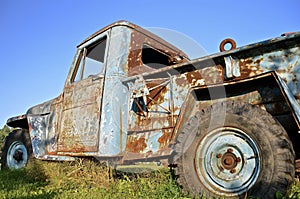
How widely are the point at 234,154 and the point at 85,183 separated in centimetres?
213

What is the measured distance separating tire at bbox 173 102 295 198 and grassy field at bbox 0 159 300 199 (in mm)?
203

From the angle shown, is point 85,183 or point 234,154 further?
point 85,183

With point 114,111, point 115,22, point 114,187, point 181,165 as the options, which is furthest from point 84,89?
point 181,165

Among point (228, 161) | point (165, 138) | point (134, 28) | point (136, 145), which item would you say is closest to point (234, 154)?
point (228, 161)

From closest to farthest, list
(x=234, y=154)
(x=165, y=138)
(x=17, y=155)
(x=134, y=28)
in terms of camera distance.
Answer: (x=234, y=154) → (x=165, y=138) → (x=134, y=28) → (x=17, y=155)

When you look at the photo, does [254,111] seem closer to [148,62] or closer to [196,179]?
[196,179]

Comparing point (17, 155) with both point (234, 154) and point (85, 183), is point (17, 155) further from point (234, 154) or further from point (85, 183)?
point (234, 154)

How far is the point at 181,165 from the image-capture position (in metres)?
2.88

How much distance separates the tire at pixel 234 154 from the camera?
2.35m

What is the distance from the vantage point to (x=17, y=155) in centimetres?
595

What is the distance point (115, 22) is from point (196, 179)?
8.85 ft

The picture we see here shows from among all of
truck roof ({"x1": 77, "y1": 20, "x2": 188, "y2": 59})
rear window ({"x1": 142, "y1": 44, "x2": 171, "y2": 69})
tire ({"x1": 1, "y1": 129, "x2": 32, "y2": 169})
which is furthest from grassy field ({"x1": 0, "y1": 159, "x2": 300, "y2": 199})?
truck roof ({"x1": 77, "y1": 20, "x2": 188, "y2": 59})

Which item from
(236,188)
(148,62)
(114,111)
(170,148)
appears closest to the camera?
(236,188)

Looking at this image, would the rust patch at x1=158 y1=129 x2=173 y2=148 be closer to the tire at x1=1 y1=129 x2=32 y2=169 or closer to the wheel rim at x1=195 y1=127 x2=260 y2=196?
the wheel rim at x1=195 y1=127 x2=260 y2=196
